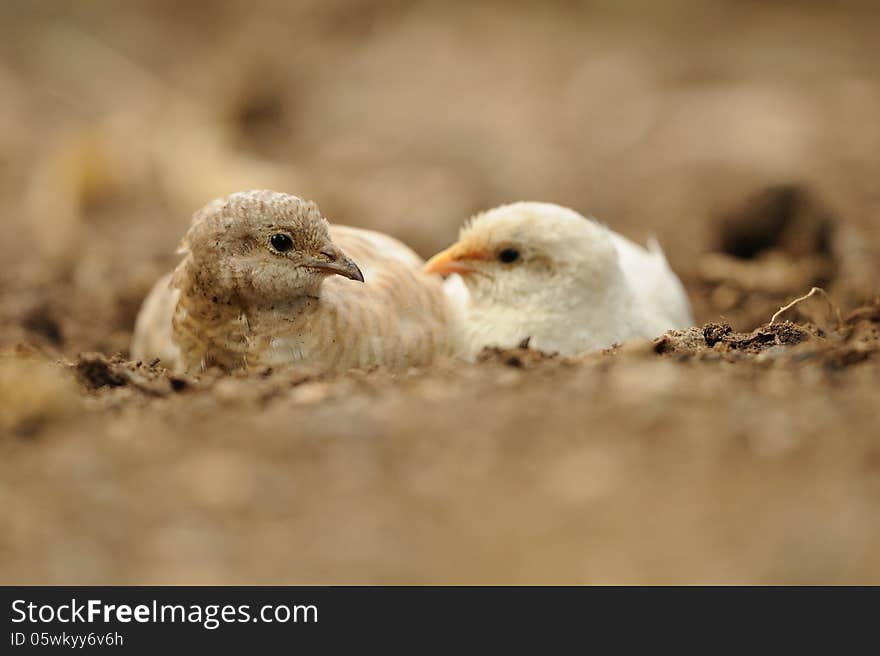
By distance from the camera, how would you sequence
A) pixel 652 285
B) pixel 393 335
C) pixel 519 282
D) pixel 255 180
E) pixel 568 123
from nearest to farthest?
pixel 393 335
pixel 519 282
pixel 652 285
pixel 255 180
pixel 568 123

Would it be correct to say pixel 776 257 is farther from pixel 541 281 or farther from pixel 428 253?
pixel 541 281

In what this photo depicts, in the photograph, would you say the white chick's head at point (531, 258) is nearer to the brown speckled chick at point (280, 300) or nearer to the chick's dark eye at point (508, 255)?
the chick's dark eye at point (508, 255)

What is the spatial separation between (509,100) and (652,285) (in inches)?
287

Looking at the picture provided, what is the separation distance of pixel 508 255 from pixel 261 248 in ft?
4.05

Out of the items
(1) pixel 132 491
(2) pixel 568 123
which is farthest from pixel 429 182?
(1) pixel 132 491

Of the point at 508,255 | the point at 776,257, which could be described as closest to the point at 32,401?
the point at 508,255

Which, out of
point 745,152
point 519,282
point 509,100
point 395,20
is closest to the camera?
point 519,282

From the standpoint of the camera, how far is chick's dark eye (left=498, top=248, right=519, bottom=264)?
526 centimetres

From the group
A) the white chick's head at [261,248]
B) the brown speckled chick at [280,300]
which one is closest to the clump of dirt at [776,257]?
the brown speckled chick at [280,300]

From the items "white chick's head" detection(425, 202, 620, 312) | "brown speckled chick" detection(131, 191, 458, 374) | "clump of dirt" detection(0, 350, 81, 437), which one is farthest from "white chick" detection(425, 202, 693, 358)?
"clump of dirt" detection(0, 350, 81, 437)

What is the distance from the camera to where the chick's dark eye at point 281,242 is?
15.1ft

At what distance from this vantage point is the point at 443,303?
5367mm

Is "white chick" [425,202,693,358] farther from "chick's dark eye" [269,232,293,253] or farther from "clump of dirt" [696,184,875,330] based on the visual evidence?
"clump of dirt" [696,184,875,330]
